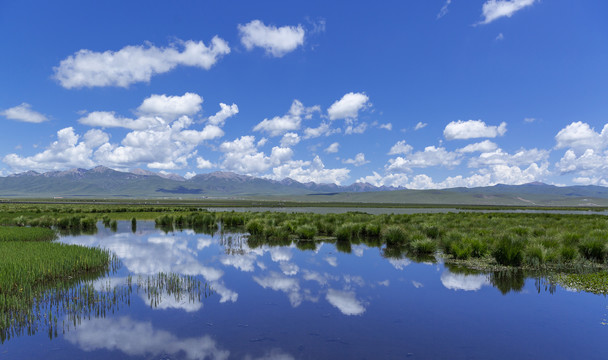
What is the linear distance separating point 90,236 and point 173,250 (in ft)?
48.1

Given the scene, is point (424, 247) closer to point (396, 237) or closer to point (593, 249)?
point (396, 237)

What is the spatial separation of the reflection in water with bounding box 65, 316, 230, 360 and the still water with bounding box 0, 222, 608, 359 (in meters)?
0.03

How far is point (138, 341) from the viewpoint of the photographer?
36.2 ft

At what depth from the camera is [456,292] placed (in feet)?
54.5

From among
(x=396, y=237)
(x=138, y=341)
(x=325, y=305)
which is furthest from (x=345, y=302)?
(x=396, y=237)

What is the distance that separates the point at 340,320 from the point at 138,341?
22.4 feet

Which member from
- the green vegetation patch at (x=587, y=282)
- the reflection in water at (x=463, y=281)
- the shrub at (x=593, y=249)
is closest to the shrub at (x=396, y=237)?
the reflection in water at (x=463, y=281)

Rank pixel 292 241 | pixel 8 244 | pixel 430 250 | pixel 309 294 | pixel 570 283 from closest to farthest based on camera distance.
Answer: pixel 309 294, pixel 570 283, pixel 8 244, pixel 430 250, pixel 292 241

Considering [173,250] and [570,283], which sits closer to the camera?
[570,283]

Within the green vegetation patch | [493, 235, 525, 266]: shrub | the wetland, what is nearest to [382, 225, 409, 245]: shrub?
the wetland

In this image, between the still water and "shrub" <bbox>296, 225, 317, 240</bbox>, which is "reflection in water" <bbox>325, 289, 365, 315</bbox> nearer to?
the still water

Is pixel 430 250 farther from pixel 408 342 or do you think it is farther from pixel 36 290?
pixel 36 290

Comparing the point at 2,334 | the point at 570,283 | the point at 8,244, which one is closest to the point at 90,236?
the point at 8,244

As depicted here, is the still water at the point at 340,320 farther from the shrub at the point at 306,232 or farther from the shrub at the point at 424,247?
the shrub at the point at 306,232
